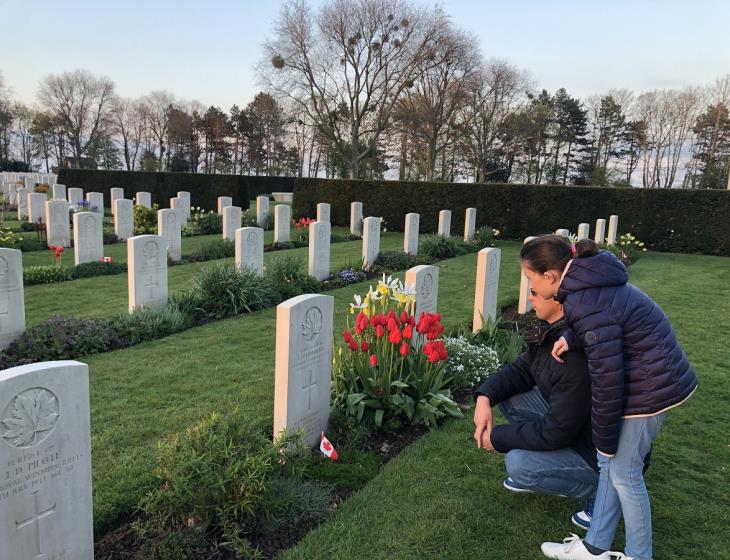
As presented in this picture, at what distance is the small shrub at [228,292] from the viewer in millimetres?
7832

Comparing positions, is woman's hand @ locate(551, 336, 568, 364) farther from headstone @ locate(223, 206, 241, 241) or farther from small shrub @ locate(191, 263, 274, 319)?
headstone @ locate(223, 206, 241, 241)

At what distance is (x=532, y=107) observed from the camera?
138 ft

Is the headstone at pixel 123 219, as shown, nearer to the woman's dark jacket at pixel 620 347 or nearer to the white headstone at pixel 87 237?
the white headstone at pixel 87 237

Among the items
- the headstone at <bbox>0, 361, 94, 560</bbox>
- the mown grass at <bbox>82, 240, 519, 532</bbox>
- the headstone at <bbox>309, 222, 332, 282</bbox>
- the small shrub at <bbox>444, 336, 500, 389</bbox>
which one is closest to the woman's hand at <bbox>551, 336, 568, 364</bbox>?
the headstone at <bbox>0, 361, 94, 560</bbox>

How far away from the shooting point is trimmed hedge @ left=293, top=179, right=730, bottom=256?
1659cm

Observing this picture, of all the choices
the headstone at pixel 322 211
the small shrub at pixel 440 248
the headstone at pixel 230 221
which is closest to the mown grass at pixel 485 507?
the small shrub at pixel 440 248

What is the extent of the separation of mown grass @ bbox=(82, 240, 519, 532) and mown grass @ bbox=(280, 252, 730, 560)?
122 centimetres

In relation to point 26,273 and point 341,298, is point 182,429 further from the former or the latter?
point 26,273

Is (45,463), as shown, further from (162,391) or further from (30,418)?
(162,391)

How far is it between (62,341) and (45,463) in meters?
4.02

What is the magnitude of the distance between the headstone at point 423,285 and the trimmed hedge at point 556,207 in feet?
44.0

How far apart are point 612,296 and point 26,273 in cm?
992

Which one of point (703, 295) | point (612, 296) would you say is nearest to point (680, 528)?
point (612, 296)

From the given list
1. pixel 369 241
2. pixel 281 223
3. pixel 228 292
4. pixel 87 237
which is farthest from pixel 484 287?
pixel 281 223
